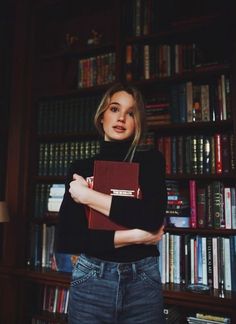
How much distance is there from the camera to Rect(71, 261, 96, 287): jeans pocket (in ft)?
3.26

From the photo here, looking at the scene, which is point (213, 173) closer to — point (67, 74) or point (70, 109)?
point (70, 109)

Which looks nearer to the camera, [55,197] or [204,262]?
[204,262]

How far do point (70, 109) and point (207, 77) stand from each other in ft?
2.98

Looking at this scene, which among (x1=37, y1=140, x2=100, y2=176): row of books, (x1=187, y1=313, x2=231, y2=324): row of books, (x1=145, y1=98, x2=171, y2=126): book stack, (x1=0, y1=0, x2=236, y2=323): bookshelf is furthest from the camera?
(x1=37, y1=140, x2=100, y2=176): row of books

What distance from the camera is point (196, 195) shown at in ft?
5.67

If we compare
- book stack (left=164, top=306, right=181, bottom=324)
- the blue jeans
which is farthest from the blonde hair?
book stack (left=164, top=306, right=181, bottom=324)

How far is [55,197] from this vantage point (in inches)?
79.0

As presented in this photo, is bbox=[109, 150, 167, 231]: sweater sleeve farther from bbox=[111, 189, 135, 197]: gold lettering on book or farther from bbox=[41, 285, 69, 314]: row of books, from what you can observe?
bbox=[41, 285, 69, 314]: row of books

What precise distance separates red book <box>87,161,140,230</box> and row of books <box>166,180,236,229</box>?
0.79m

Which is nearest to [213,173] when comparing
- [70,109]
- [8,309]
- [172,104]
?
[172,104]

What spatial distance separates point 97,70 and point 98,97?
0.66 feet

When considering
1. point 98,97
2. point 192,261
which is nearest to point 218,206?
point 192,261

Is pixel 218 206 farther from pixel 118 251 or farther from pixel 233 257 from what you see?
pixel 118 251

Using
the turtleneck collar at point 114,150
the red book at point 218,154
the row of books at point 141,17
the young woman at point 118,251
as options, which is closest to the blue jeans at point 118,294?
the young woman at point 118,251
